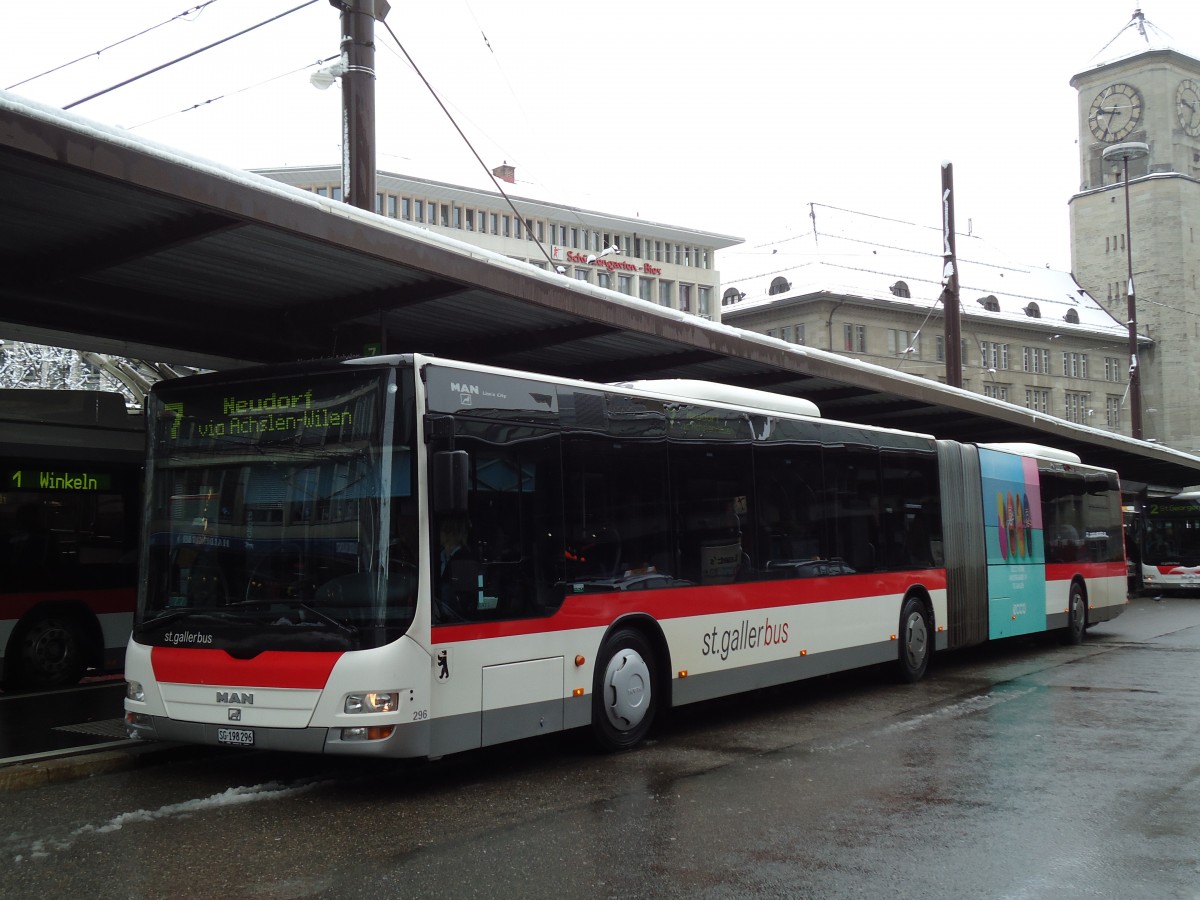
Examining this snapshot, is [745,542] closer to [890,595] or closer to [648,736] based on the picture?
[648,736]

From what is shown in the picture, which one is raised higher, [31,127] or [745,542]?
[31,127]

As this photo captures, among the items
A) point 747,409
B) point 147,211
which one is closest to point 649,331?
point 747,409

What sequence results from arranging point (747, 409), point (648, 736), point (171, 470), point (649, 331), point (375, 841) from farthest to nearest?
1. point (649, 331)
2. point (747, 409)
3. point (648, 736)
4. point (171, 470)
5. point (375, 841)

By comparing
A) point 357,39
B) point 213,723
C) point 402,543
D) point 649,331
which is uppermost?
point 357,39

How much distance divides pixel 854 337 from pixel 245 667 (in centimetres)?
7790

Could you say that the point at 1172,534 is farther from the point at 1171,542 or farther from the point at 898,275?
the point at 898,275

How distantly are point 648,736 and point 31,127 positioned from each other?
6.84 metres

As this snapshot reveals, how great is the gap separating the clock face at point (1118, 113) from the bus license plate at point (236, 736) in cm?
10305

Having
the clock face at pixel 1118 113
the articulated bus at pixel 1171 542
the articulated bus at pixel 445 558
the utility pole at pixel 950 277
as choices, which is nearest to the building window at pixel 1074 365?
the clock face at pixel 1118 113

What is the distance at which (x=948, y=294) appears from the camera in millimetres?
24094

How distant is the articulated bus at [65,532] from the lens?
1398 cm

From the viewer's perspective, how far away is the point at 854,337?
8325 centimetres

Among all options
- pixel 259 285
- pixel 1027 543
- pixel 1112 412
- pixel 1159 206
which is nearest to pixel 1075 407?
pixel 1112 412

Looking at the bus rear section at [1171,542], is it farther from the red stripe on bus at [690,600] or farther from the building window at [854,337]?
the building window at [854,337]
